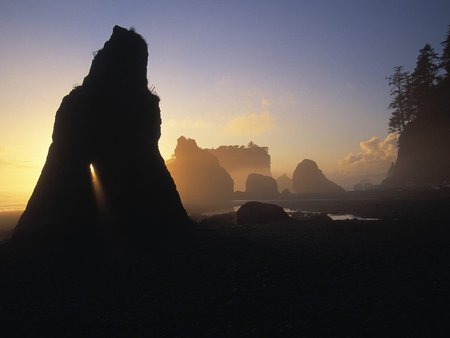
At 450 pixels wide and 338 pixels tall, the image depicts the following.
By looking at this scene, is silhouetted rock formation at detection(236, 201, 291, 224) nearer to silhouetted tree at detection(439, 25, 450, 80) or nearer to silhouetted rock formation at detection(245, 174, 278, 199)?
silhouetted tree at detection(439, 25, 450, 80)

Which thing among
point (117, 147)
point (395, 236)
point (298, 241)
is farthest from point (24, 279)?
point (395, 236)

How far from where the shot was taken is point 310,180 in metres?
123

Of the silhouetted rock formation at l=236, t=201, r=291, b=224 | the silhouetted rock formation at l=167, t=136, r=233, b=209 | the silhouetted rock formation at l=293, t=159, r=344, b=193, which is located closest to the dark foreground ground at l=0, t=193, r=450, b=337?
the silhouetted rock formation at l=236, t=201, r=291, b=224

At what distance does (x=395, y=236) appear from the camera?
21.5 m

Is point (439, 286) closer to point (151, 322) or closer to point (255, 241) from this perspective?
point (151, 322)

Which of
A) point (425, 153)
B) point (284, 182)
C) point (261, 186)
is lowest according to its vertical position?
point (261, 186)

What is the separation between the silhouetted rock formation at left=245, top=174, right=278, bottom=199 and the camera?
11950 centimetres

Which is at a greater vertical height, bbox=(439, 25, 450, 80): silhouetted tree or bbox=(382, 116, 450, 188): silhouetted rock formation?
bbox=(439, 25, 450, 80): silhouetted tree

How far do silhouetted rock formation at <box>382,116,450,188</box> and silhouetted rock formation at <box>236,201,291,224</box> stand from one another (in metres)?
37.3

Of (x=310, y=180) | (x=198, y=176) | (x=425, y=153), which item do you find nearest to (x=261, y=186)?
(x=310, y=180)

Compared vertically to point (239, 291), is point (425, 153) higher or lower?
higher

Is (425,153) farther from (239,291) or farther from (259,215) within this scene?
(239,291)

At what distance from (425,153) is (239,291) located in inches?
2588

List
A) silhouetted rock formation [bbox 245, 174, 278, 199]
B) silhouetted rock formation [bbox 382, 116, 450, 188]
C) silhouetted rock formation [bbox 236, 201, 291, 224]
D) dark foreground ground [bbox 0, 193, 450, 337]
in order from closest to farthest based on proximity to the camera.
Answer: dark foreground ground [bbox 0, 193, 450, 337] < silhouetted rock formation [bbox 236, 201, 291, 224] < silhouetted rock formation [bbox 382, 116, 450, 188] < silhouetted rock formation [bbox 245, 174, 278, 199]
